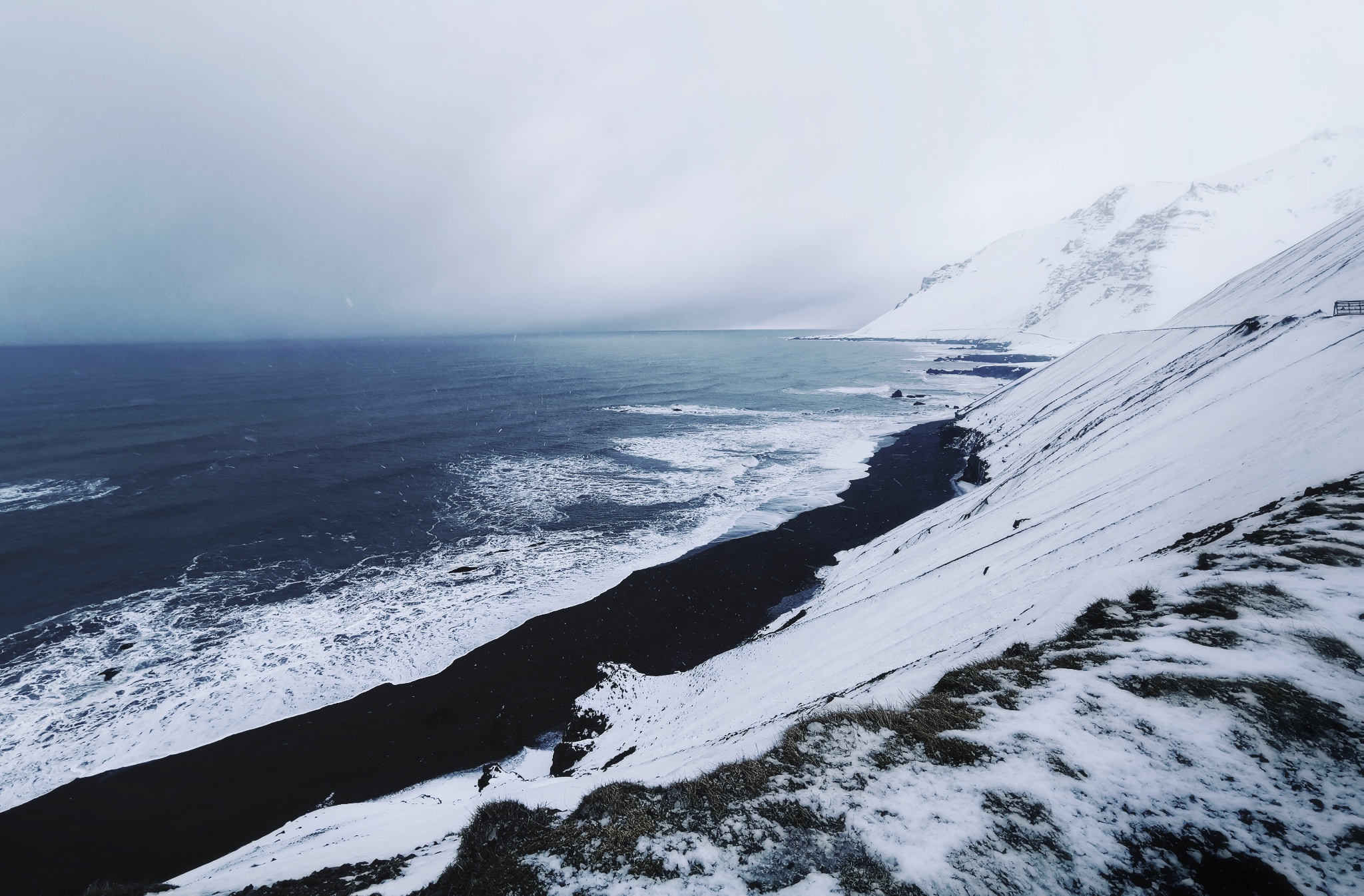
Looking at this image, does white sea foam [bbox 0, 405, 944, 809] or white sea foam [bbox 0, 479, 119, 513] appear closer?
white sea foam [bbox 0, 405, 944, 809]

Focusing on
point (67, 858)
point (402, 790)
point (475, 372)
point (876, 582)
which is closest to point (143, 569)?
point (67, 858)

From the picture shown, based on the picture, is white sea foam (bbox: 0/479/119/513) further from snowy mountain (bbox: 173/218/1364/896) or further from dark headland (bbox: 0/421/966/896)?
snowy mountain (bbox: 173/218/1364/896)

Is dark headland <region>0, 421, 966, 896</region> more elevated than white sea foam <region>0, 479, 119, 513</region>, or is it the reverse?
white sea foam <region>0, 479, 119, 513</region>

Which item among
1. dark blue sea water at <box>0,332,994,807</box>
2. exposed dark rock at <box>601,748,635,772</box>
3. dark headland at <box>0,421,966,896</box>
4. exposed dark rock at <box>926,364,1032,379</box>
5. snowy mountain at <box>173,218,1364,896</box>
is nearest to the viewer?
snowy mountain at <box>173,218,1364,896</box>

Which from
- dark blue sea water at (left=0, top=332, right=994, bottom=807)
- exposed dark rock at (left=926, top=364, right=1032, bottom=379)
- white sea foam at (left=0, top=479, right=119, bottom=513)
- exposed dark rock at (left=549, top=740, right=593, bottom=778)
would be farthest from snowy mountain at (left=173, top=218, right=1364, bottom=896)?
exposed dark rock at (left=926, top=364, right=1032, bottom=379)

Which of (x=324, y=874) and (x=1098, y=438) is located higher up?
(x=1098, y=438)

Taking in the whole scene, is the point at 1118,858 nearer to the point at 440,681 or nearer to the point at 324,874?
the point at 324,874
